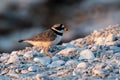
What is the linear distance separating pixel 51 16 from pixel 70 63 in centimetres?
1308

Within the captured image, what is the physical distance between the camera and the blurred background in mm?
18172

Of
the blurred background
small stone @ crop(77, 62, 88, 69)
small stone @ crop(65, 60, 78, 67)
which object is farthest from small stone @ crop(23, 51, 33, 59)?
the blurred background

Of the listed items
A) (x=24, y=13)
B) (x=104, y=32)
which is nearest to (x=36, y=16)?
(x=24, y=13)

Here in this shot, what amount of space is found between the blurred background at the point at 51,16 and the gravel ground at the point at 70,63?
9058mm

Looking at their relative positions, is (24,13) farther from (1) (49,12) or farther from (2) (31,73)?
(2) (31,73)

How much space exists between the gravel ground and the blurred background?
9058 millimetres

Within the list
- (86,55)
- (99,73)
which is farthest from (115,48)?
(99,73)

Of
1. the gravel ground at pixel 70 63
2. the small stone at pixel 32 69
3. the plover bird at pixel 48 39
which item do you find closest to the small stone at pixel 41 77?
the gravel ground at pixel 70 63

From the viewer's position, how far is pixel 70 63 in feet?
23.1

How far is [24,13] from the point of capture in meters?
20.7

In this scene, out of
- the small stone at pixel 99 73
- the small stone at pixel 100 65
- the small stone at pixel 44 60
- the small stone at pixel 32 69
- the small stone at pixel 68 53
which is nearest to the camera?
the small stone at pixel 99 73

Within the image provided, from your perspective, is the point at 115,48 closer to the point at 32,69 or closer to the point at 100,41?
the point at 100,41

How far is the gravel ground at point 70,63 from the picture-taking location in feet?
21.7

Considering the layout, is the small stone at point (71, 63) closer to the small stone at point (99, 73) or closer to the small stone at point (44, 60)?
the small stone at point (44, 60)
